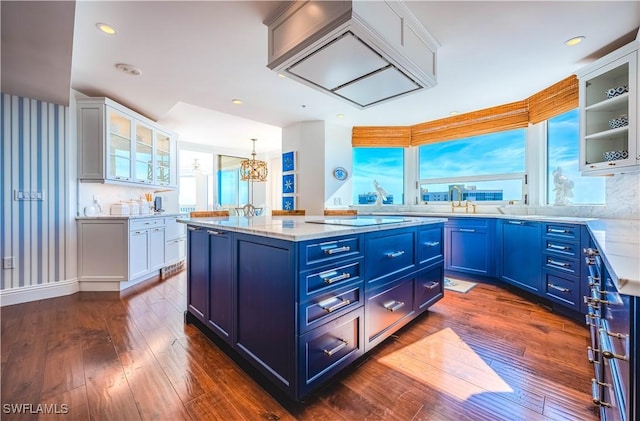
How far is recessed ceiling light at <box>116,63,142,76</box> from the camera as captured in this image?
2.51 m

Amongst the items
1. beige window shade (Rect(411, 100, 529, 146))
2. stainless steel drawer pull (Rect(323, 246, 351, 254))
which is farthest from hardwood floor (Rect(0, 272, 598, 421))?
beige window shade (Rect(411, 100, 529, 146))

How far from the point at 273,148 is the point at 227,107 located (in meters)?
3.21

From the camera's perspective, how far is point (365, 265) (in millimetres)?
1636

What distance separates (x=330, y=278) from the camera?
4.64 feet

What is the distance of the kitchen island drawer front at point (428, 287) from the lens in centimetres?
220

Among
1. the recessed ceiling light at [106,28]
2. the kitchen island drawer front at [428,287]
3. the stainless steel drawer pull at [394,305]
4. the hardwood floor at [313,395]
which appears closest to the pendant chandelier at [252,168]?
the recessed ceiling light at [106,28]

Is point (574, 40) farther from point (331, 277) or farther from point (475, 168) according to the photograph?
point (331, 277)

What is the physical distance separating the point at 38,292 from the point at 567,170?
6.04 meters

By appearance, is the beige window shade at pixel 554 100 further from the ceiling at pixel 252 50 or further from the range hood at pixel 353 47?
the range hood at pixel 353 47

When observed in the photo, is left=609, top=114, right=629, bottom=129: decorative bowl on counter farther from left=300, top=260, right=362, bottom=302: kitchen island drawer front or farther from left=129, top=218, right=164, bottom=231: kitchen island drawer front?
left=129, top=218, right=164, bottom=231: kitchen island drawer front

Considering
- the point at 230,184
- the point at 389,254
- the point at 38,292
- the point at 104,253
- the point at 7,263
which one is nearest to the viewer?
the point at 389,254

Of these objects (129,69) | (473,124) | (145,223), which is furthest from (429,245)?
(145,223)

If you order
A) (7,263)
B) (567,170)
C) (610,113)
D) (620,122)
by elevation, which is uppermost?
(610,113)

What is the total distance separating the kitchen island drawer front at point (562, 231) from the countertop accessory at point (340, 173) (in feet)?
9.04
